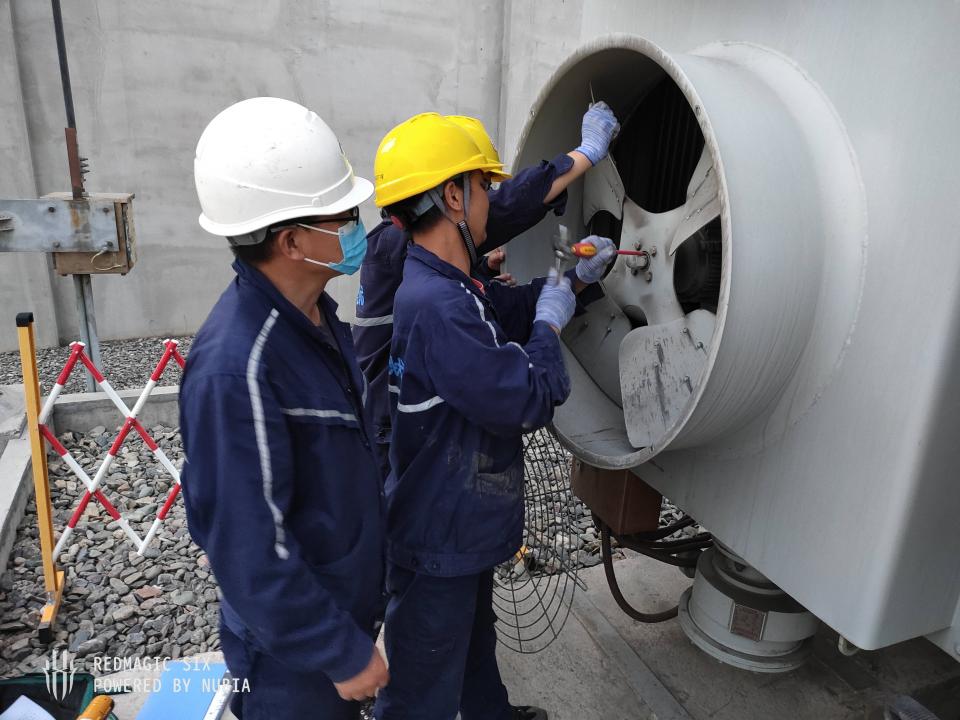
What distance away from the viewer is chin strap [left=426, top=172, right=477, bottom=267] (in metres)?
1.79

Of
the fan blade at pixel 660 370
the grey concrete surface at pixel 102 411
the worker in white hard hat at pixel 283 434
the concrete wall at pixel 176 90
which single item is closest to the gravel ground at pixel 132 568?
the grey concrete surface at pixel 102 411

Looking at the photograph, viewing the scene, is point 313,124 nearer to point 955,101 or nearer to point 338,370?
point 338,370

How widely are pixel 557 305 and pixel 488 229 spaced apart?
430 mm

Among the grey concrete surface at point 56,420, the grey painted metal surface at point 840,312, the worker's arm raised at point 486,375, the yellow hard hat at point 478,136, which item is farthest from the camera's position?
the grey concrete surface at point 56,420

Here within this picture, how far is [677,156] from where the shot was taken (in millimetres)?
2244

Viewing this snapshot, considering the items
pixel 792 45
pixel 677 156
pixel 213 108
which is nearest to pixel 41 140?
pixel 213 108

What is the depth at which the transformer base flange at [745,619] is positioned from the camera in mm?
2119

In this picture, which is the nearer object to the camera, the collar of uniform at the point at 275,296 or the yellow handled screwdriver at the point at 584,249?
the collar of uniform at the point at 275,296

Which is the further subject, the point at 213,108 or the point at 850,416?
the point at 213,108

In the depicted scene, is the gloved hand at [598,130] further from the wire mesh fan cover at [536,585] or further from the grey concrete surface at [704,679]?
the grey concrete surface at [704,679]

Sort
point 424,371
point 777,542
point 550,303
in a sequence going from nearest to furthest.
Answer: point 777,542 < point 424,371 < point 550,303

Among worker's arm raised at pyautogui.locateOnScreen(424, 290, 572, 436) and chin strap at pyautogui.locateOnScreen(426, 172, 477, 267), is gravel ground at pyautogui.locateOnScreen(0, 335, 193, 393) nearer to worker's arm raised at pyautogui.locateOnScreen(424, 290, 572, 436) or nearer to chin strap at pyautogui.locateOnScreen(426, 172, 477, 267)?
chin strap at pyautogui.locateOnScreen(426, 172, 477, 267)

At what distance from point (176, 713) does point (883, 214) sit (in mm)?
2550

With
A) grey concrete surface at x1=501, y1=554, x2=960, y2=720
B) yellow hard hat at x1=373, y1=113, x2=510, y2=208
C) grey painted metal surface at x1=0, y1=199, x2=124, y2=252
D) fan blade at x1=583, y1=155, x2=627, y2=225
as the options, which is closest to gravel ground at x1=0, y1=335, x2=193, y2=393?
grey painted metal surface at x1=0, y1=199, x2=124, y2=252
